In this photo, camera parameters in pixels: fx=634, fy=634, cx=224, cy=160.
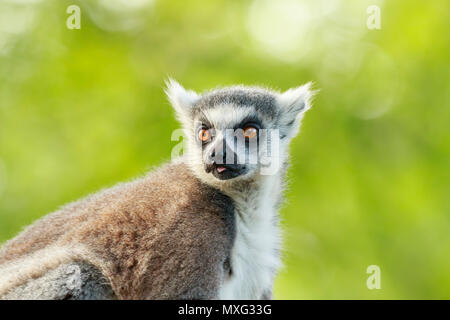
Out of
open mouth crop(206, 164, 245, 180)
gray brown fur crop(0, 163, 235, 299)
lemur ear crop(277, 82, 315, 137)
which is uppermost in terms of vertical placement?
lemur ear crop(277, 82, 315, 137)

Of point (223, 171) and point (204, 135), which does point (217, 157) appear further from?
point (204, 135)

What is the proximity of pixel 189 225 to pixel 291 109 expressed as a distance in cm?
144

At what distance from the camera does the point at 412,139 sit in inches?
368

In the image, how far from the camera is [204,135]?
4543mm

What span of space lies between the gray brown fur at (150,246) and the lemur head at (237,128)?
216mm

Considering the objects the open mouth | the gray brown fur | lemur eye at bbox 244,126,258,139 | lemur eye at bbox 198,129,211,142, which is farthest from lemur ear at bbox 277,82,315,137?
the gray brown fur

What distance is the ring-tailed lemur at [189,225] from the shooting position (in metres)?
3.71

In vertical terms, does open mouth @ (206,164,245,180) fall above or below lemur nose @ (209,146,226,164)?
below

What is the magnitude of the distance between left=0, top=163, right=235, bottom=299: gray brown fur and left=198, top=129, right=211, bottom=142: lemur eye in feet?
1.14

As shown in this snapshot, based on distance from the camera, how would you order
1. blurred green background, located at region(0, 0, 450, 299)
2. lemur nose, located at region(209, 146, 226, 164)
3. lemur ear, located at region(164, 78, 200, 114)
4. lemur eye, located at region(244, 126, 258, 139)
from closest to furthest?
lemur nose, located at region(209, 146, 226, 164)
lemur eye, located at region(244, 126, 258, 139)
lemur ear, located at region(164, 78, 200, 114)
blurred green background, located at region(0, 0, 450, 299)

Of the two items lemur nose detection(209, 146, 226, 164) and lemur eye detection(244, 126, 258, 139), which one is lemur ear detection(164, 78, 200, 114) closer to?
lemur eye detection(244, 126, 258, 139)

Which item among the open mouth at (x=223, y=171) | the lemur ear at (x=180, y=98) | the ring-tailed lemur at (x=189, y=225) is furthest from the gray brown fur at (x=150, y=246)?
the lemur ear at (x=180, y=98)

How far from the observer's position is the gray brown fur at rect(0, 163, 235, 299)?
3.69 meters

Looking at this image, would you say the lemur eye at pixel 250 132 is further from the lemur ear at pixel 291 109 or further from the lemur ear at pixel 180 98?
the lemur ear at pixel 180 98
